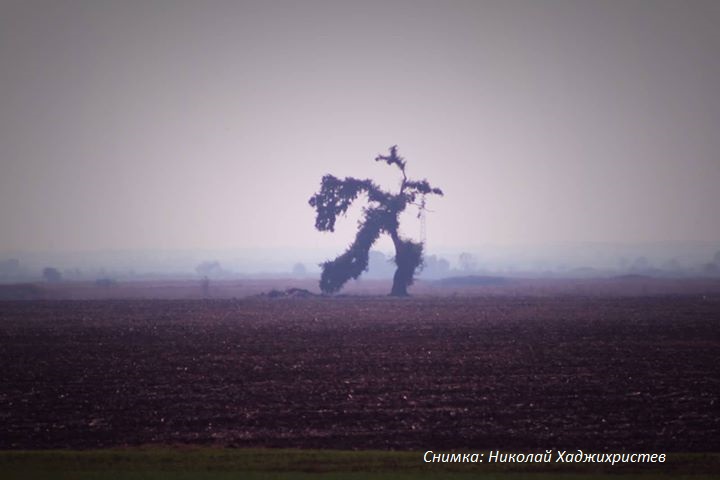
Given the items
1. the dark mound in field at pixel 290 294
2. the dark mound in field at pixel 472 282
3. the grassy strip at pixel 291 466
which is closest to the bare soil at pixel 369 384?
the grassy strip at pixel 291 466

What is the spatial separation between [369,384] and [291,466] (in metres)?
8.06

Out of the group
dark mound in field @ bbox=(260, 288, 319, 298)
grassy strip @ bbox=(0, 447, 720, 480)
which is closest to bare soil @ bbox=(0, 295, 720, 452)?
grassy strip @ bbox=(0, 447, 720, 480)

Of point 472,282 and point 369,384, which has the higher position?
point 472,282

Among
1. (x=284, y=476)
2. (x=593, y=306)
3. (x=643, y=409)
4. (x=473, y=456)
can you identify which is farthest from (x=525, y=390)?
(x=593, y=306)

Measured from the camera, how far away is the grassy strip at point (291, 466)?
15.2 meters

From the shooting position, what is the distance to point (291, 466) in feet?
52.5

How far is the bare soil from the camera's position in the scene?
18.6 meters

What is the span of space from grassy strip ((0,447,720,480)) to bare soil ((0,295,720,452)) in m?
1.05

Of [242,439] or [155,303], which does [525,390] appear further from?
[155,303]

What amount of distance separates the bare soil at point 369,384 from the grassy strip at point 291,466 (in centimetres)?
105

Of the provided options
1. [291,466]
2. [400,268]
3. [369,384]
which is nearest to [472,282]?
[400,268]

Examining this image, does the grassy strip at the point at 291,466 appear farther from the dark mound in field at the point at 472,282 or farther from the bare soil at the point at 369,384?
the dark mound in field at the point at 472,282

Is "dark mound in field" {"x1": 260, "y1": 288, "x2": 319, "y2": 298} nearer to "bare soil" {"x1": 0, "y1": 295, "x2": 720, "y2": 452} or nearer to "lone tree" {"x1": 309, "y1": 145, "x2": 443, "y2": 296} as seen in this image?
"lone tree" {"x1": 309, "y1": 145, "x2": 443, "y2": 296}

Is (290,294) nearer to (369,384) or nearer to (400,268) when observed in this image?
(400,268)
